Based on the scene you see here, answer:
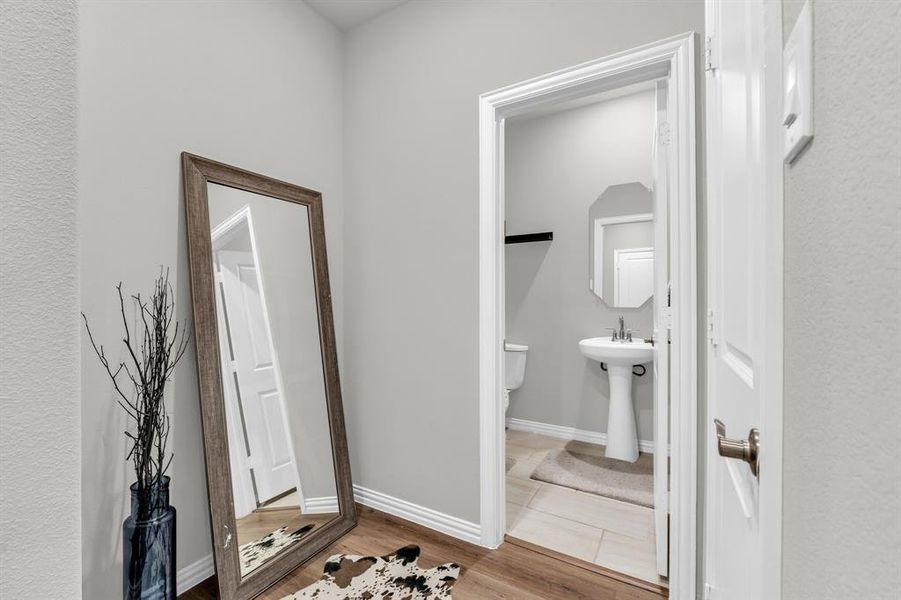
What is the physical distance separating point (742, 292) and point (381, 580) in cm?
171

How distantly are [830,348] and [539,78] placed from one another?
5.88 ft

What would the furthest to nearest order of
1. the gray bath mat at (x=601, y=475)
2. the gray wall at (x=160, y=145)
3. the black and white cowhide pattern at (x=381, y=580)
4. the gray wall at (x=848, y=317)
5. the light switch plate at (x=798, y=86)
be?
the gray bath mat at (x=601, y=475), the black and white cowhide pattern at (x=381, y=580), the gray wall at (x=160, y=145), the light switch plate at (x=798, y=86), the gray wall at (x=848, y=317)

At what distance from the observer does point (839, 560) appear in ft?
1.10

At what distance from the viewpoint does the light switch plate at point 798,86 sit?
0.40 m

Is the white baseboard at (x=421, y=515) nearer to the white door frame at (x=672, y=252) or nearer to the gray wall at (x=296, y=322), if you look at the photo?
the white door frame at (x=672, y=252)

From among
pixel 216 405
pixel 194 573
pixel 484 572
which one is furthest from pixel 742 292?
pixel 194 573

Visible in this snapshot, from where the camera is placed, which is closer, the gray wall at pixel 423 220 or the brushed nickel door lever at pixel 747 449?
the brushed nickel door lever at pixel 747 449

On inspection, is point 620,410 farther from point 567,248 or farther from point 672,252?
point 672,252

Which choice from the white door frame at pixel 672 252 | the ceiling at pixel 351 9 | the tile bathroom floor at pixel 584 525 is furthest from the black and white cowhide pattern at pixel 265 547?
the ceiling at pixel 351 9

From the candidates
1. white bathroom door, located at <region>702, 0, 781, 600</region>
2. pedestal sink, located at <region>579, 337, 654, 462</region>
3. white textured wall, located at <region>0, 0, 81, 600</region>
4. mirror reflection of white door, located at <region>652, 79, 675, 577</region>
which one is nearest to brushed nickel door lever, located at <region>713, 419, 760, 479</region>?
white bathroom door, located at <region>702, 0, 781, 600</region>

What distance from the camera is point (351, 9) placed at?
2312 mm

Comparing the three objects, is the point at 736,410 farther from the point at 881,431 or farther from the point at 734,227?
the point at 881,431

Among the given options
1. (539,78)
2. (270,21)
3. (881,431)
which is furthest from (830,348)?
(270,21)

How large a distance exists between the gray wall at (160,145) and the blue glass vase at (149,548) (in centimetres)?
20
